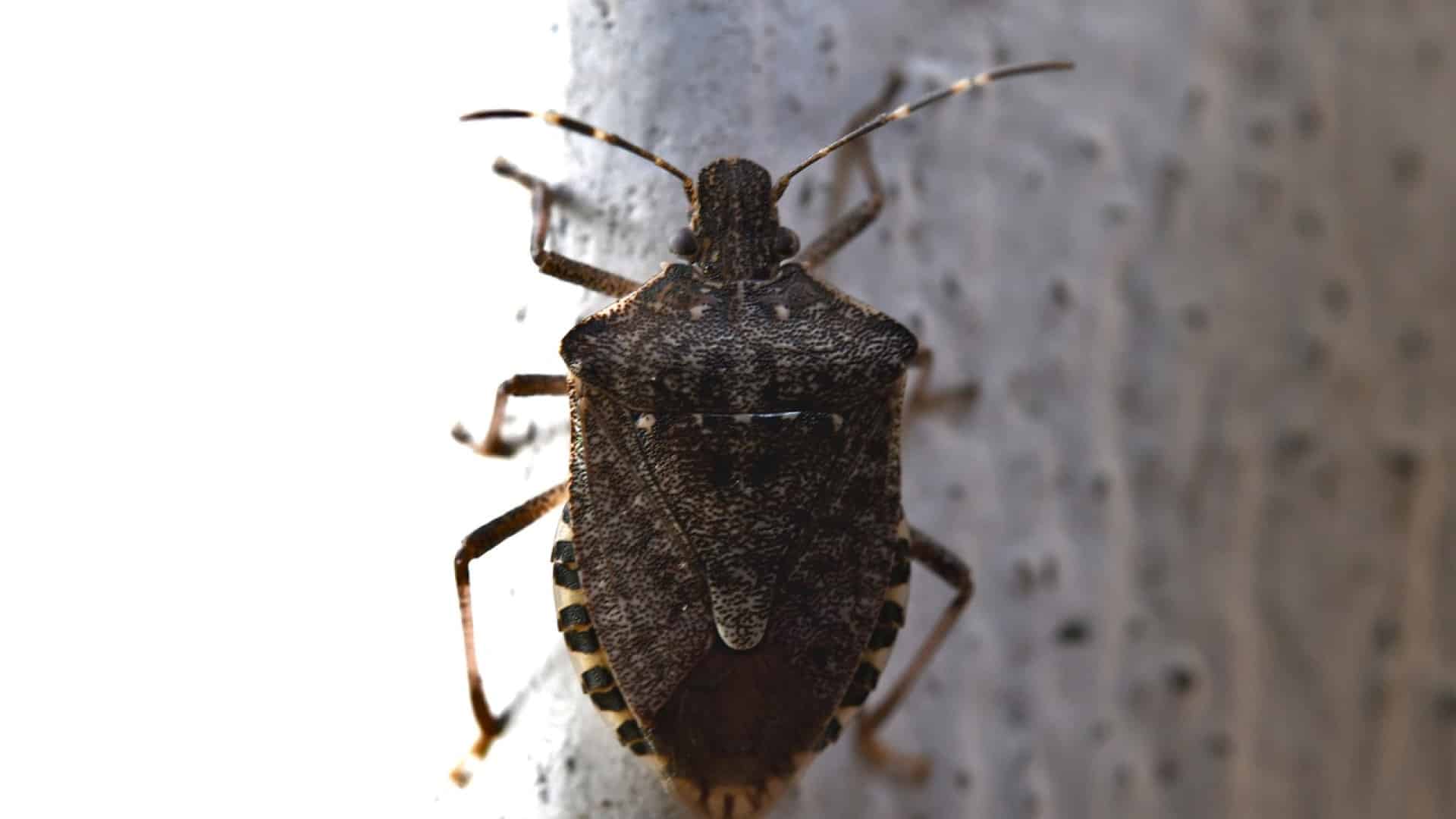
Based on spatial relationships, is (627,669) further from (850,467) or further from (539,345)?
(539,345)

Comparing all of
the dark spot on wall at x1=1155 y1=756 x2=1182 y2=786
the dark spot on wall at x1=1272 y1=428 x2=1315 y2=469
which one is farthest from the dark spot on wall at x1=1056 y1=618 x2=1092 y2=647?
the dark spot on wall at x1=1272 y1=428 x2=1315 y2=469

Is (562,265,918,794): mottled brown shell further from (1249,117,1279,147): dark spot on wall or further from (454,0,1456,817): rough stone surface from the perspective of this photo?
(1249,117,1279,147): dark spot on wall

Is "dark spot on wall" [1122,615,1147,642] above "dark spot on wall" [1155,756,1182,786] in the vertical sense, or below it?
above

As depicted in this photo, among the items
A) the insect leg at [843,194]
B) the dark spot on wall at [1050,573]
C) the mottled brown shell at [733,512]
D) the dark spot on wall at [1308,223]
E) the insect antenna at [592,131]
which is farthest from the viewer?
the dark spot on wall at [1308,223]

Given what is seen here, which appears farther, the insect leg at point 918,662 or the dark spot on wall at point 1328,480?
the dark spot on wall at point 1328,480

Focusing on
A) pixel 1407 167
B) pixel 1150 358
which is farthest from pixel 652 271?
pixel 1407 167

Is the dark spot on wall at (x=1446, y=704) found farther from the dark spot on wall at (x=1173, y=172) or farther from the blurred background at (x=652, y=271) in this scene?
the dark spot on wall at (x=1173, y=172)

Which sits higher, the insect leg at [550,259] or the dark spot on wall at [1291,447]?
the insect leg at [550,259]

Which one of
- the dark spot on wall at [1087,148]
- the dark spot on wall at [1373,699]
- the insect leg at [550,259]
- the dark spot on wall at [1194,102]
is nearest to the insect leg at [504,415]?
the insect leg at [550,259]

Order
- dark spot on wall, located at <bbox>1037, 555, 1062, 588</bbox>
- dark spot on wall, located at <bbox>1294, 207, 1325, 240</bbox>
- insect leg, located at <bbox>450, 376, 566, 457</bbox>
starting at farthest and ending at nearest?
dark spot on wall, located at <bbox>1294, 207, 1325, 240</bbox> → dark spot on wall, located at <bbox>1037, 555, 1062, 588</bbox> → insect leg, located at <bbox>450, 376, 566, 457</bbox>
